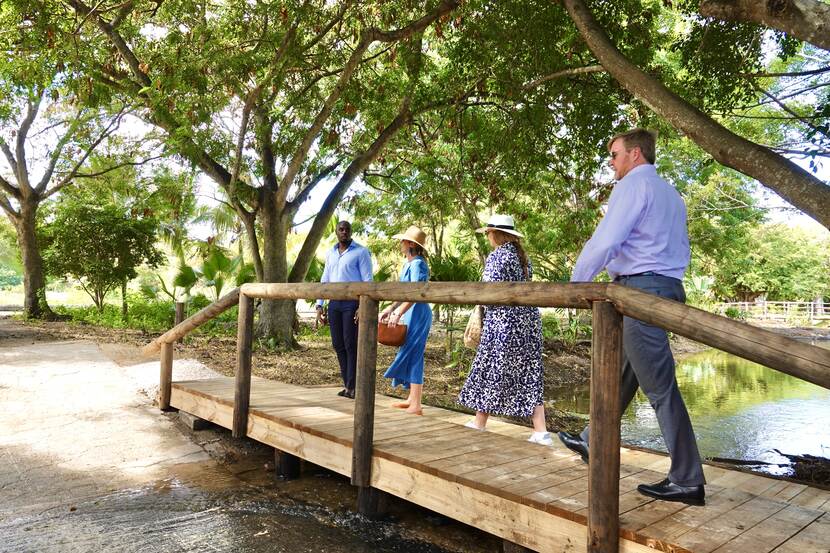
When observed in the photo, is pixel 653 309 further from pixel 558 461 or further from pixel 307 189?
pixel 307 189

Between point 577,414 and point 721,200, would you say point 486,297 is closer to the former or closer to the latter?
point 577,414

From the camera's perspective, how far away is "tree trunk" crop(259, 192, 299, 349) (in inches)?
463

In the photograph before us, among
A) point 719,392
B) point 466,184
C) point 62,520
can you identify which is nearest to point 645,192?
point 62,520

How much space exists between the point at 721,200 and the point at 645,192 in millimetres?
24471

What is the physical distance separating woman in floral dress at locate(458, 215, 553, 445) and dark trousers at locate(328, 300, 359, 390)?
1.80 meters

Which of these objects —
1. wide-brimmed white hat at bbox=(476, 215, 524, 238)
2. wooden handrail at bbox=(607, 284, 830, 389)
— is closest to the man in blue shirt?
wide-brimmed white hat at bbox=(476, 215, 524, 238)

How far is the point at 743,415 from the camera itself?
407 inches

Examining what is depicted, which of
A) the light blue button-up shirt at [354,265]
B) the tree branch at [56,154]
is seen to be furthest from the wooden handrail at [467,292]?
the tree branch at [56,154]

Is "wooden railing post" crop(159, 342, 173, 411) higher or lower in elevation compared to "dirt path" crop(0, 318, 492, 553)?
higher

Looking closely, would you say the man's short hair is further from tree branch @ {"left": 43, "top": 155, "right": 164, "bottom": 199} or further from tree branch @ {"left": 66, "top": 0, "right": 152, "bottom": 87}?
tree branch @ {"left": 43, "top": 155, "right": 164, "bottom": 199}

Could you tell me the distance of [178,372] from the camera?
27.4 feet

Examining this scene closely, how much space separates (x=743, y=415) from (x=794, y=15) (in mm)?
8112

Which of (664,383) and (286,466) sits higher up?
(664,383)

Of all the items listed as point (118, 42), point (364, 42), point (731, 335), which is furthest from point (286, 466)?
point (118, 42)
